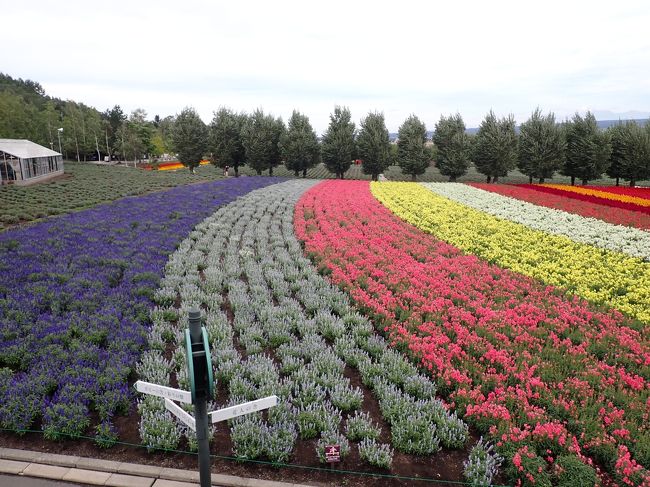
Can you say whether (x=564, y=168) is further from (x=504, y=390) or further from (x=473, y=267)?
(x=504, y=390)

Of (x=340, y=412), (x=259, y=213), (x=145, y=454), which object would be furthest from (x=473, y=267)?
(x=259, y=213)

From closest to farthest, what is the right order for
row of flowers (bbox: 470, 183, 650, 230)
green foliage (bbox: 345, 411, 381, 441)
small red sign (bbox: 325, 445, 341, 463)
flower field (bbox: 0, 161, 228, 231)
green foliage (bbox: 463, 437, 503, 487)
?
green foliage (bbox: 463, 437, 503, 487), small red sign (bbox: 325, 445, 341, 463), green foliage (bbox: 345, 411, 381, 441), row of flowers (bbox: 470, 183, 650, 230), flower field (bbox: 0, 161, 228, 231)

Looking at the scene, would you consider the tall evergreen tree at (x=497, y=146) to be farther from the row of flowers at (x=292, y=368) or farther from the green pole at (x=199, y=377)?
the green pole at (x=199, y=377)

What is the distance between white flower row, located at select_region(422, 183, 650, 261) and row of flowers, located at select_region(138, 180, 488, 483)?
12.3 meters

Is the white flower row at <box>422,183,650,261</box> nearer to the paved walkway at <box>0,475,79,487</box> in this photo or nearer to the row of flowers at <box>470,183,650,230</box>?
the row of flowers at <box>470,183,650,230</box>

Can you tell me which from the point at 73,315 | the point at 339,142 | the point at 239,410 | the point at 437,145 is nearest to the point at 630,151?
the point at 437,145

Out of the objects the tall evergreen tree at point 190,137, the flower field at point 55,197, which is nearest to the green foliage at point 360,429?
the flower field at point 55,197

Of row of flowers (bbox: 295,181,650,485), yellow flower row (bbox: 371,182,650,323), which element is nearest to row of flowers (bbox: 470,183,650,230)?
yellow flower row (bbox: 371,182,650,323)

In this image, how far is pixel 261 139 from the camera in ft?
185

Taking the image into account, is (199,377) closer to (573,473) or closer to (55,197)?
(573,473)

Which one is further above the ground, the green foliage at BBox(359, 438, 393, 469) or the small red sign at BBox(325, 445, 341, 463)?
the small red sign at BBox(325, 445, 341, 463)

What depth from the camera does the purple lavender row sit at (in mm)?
6273

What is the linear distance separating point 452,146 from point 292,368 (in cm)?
5045

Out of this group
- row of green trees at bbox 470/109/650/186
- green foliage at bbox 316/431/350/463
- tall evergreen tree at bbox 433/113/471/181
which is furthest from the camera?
tall evergreen tree at bbox 433/113/471/181
